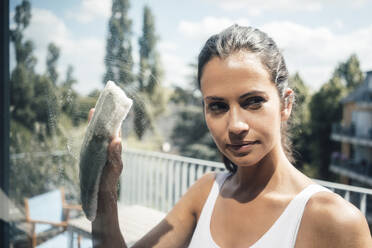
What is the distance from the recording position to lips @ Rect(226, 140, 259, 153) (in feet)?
2.35

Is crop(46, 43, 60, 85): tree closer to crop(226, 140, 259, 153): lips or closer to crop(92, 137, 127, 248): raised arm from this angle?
crop(92, 137, 127, 248): raised arm

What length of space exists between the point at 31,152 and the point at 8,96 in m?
0.36

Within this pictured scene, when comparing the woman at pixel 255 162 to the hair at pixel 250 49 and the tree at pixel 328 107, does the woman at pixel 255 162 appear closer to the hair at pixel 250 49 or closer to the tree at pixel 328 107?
the hair at pixel 250 49

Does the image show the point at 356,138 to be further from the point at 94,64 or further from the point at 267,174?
the point at 94,64

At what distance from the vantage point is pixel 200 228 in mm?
919

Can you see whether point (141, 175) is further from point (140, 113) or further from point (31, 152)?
point (140, 113)

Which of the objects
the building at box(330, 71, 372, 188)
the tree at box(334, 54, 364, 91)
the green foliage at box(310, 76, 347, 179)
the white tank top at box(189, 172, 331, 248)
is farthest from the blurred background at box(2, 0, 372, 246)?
the tree at box(334, 54, 364, 91)

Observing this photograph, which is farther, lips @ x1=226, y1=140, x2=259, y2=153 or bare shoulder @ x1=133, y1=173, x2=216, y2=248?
bare shoulder @ x1=133, y1=173, x2=216, y2=248

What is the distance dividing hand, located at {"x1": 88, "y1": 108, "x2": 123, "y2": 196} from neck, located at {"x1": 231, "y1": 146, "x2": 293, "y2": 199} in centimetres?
44

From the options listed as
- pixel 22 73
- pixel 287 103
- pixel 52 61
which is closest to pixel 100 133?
pixel 287 103

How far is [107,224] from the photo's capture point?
2.36ft

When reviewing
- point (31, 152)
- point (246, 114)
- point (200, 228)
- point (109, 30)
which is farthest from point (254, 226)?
point (31, 152)

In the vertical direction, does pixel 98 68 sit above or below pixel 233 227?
above

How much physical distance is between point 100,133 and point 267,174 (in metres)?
0.53
